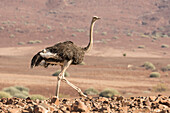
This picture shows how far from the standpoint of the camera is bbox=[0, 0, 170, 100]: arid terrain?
26575 millimetres

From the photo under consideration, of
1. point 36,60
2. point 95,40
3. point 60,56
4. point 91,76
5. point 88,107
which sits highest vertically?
point 95,40

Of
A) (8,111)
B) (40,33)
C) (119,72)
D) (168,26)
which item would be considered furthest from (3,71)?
(168,26)

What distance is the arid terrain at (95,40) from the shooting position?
2658 centimetres

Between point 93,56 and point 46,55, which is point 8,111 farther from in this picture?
point 93,56

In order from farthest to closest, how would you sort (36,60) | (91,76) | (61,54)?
(91,76) → (61,54) → (36,60)

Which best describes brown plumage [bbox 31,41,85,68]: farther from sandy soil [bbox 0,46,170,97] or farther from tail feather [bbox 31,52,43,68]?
sandy soil [bbox 0,46,170,97]

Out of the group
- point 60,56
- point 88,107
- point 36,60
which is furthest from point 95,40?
point 88,107

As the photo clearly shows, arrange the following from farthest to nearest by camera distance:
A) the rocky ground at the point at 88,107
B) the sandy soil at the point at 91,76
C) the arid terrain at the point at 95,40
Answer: the arid terrain at the point at 95,40 < the sandy soil at the point at 91,76 < the rocky ground at the point at 88,107

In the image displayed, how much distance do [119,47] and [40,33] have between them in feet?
57.3

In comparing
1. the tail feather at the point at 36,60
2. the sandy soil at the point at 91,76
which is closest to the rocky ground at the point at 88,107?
the tail feather at the point at 36,60

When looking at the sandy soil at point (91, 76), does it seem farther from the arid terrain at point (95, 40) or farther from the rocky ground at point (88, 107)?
the rocky ground at point (88, 107)

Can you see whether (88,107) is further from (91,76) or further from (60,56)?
(91,76)

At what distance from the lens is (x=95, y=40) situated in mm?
60312

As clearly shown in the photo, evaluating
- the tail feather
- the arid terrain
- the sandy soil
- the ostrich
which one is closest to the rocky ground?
the tail feather
